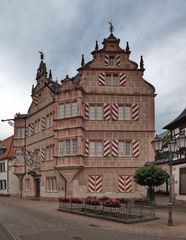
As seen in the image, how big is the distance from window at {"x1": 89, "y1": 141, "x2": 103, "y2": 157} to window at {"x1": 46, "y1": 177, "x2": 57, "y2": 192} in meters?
4.95

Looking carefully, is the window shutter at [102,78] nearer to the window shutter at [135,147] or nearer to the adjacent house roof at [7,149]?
the window shutter at [135,147]

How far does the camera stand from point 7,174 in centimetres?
6325

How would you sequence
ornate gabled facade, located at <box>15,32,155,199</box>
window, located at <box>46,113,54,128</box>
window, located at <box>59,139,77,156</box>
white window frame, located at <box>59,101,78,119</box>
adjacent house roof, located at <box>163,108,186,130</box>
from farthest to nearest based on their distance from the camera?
window, located at <box>46,113,54,128</box>, ornate gabled facade, located at <box>15,32,155,199</box>, white window frame, located at <box>59,101,78,119</box>, window, located at <box>59,139,77,156</box>, adjacent house roof, located at <box>163,108,186,130</box>

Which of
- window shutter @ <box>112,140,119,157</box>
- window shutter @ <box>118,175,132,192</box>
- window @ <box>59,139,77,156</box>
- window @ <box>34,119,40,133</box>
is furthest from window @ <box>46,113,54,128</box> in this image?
window shutter @ <box>118,175,132,192</box>

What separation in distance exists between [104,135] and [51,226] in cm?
2178

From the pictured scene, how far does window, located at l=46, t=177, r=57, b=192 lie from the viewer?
4342cm

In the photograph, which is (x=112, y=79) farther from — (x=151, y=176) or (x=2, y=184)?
(x=2, y=184)

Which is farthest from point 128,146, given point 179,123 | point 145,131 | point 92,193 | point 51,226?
point 51,226

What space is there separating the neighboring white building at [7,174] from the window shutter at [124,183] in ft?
73.9

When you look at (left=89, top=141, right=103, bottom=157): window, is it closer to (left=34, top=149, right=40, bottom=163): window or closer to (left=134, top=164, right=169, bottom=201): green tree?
(left=34, top=149, right=40, bottom=163): window

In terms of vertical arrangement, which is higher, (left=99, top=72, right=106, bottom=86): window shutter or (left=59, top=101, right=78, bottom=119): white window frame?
(left=99, top=72, right=106, bottom=86): window shutter

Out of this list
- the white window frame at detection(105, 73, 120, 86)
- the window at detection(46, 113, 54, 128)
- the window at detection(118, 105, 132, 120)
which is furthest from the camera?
the window at detection(46, 113, 54, 128)

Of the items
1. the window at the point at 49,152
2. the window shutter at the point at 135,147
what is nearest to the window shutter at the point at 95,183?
the window shutter at the point at 135,147

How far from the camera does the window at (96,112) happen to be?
135 feet
